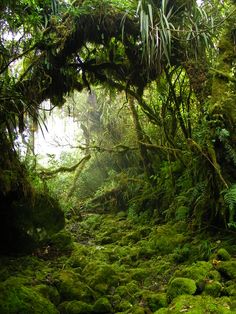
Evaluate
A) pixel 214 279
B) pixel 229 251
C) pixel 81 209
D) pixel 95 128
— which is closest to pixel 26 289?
pixel 214 279

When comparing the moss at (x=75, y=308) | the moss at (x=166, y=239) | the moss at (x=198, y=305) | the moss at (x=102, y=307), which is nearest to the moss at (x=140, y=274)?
the moss at (x=166, y=239)

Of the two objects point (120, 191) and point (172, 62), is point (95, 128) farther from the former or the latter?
point (172, 62)

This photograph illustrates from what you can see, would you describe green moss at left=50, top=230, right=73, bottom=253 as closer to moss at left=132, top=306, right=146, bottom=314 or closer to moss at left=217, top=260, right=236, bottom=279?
moss at left=132, top=306, right=146, bottom=314

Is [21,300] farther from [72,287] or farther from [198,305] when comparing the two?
[198,305]

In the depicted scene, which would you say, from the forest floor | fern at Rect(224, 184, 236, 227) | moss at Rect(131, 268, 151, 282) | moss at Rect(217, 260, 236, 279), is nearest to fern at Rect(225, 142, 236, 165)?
fern at Rect(224, 184, 236, 227)

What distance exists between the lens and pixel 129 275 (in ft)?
16.0

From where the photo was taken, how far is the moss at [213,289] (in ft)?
12.0

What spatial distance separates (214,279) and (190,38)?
3722mm

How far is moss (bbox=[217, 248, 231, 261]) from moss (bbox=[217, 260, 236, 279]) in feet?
0.47

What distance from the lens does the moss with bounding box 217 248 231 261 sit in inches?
169

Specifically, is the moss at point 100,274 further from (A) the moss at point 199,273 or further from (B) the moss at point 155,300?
(A) the moss at point 199,273

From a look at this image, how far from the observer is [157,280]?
4.69 m

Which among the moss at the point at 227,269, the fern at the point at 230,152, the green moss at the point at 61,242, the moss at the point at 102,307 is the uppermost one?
the fern at the point at 230,152

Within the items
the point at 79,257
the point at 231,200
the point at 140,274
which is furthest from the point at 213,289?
the point at 79,257
